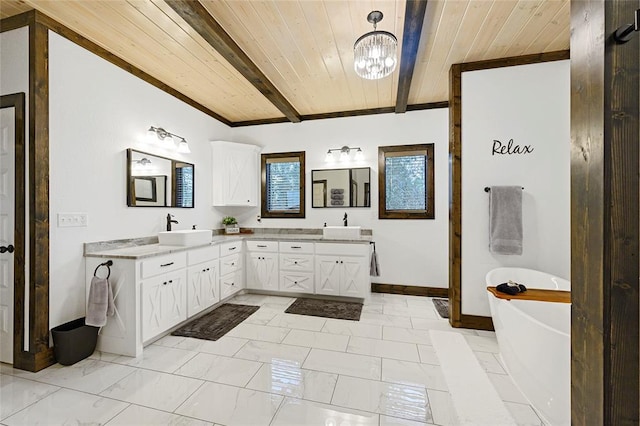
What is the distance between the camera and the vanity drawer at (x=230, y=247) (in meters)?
3.65

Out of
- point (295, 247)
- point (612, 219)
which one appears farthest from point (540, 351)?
point (295, 247)

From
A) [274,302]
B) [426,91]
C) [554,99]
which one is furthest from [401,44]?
[274,302]

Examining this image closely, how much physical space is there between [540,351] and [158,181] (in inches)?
156

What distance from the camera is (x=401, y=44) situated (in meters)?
2.52

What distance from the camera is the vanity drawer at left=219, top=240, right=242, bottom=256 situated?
12.0 feet

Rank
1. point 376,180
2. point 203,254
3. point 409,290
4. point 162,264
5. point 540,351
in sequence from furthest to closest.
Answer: point 376,180
point 409,290
point 203,254
point 162,264
point 540,351

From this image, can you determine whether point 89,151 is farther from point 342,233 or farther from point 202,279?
point 342,233

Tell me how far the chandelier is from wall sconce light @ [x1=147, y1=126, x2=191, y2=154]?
8.12 feet

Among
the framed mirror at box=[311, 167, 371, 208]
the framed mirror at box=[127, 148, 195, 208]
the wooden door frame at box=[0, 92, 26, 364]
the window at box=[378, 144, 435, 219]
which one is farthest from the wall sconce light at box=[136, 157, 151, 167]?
the window at box=[378, 144, 435, 219]

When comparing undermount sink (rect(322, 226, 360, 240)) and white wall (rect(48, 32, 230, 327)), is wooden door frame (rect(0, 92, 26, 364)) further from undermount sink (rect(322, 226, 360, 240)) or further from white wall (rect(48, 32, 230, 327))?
undermount sink (rect(322, 226, 360, 240))

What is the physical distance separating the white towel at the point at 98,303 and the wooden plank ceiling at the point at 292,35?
2.20 meters

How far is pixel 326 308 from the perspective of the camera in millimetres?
3566

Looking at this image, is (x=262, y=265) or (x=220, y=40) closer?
(x=220, y=40)

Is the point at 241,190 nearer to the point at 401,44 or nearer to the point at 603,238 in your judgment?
the point at 401,44
